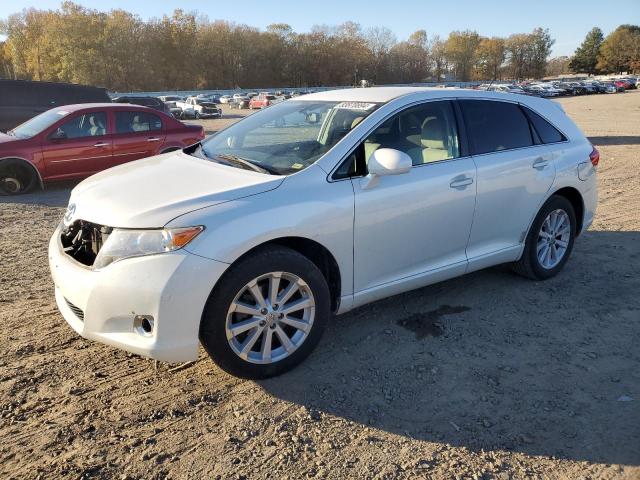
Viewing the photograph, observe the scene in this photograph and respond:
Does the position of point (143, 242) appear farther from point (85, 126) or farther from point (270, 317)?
point (85, 126)

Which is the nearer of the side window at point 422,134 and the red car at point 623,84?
the side window at point 422,134

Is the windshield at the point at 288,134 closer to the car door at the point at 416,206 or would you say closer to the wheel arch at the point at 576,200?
the car door at the point at 416,206

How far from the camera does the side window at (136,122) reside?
32.1 feet

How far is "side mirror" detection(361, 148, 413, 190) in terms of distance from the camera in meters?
3.43

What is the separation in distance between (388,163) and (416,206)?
0.48 metres

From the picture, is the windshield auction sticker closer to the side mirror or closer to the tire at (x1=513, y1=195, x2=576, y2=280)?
the side mirror

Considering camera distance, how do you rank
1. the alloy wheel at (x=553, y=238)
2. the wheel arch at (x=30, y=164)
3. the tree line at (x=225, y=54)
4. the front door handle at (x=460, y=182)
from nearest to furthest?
the front door handle at (x=460, y=182), the alloy wheel at (x=553, y=238), the wheel arch at (x=30, y=164), the tree line at (x=225, y=54)

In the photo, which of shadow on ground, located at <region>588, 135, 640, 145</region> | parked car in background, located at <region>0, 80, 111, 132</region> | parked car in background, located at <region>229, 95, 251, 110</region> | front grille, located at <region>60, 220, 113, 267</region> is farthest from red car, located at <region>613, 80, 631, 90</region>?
front grille, located at <region>60, 220, 113, 267</region>

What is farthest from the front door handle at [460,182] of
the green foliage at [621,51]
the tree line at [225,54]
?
the green foliage at [621,51]

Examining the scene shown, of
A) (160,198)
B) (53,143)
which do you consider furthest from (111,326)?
(53,143)

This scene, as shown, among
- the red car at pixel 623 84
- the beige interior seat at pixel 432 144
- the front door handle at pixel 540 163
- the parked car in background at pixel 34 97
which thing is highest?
the red car at pixel 623 84

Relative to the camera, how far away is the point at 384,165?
3.43 m

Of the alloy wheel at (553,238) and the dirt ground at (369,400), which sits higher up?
the alloy wheel at (553,238)

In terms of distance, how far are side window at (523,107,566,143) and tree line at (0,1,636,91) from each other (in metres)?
98.8
